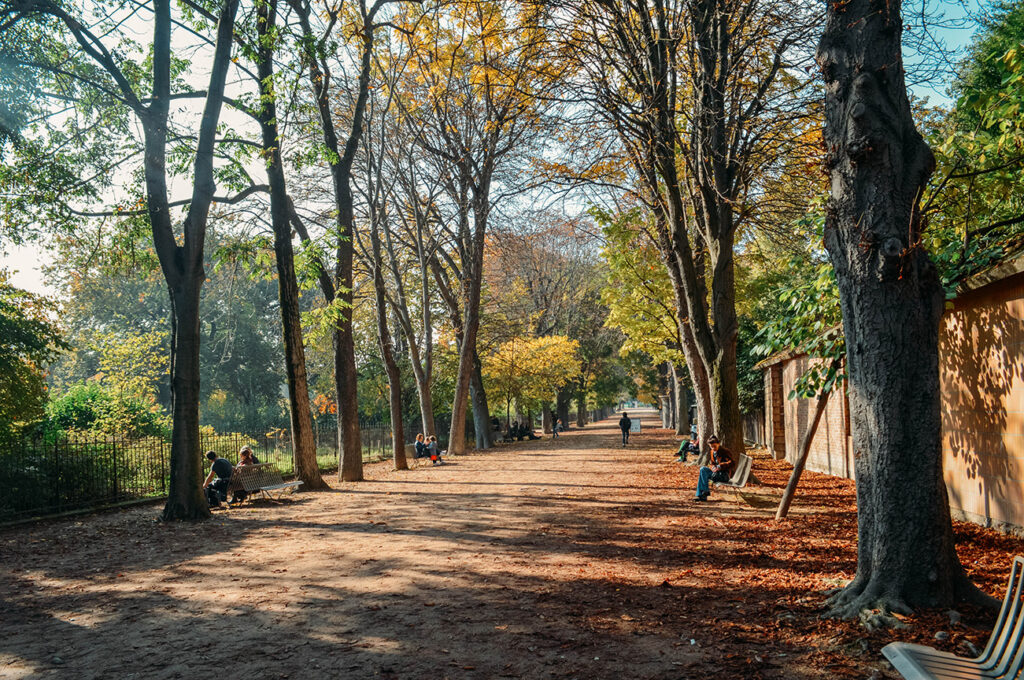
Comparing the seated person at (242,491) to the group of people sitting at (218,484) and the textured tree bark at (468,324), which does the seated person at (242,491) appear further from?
the textured tree bark at (468,324)

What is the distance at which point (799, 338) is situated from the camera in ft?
37.3

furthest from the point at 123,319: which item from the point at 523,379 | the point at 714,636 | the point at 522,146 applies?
the point at 714,636

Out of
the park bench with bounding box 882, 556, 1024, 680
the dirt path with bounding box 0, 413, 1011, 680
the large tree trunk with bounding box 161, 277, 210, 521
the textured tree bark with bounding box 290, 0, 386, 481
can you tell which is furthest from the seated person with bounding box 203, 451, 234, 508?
the park bench with bounding box 882, 556, 1024, 680

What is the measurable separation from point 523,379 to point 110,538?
1190 inches

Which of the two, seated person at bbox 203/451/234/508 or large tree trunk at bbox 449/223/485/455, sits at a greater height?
large tree trunk at bbox 449/223/485/455

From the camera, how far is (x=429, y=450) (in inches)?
1048

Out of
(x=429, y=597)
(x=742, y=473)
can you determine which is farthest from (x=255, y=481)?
(x=742, y=473)

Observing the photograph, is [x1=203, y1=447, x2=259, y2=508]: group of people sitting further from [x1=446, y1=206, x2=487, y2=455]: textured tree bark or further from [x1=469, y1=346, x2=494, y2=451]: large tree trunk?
[x1=469, y1=346, x2=494, y2=451]: large tree trunk

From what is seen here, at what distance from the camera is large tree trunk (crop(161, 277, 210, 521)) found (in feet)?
43.9

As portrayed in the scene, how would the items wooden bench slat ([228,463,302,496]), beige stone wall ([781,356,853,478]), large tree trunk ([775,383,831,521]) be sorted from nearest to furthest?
large tree trunk ([775,383,831,521])
wooden bench slat ([228,463,302,496])
beige stone wall ([781,356,853,478])

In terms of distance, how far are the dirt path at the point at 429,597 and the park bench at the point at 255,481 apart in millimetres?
2075

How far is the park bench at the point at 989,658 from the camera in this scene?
12.1 feet

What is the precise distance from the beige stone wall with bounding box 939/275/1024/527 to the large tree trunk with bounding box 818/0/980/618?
3.56m

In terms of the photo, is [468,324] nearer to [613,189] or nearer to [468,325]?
[468,325]
